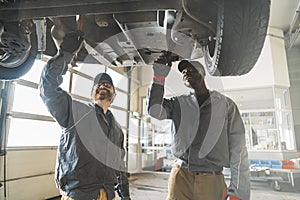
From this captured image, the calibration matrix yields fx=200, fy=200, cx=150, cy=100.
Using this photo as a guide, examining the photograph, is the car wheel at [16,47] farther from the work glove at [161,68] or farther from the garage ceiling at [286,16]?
the garage ceiling at [286,16]

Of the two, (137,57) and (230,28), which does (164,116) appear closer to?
(137,57)

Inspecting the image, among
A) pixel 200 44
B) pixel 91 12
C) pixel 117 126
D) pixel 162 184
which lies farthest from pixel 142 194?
pixel 91 12

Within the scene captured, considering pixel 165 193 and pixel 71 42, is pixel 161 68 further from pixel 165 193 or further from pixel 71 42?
pixel 165 193

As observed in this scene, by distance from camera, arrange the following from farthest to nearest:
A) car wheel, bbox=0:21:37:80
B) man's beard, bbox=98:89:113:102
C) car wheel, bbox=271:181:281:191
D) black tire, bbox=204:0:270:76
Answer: car wheel, bbox=271:181:281:191
man's beard, bbox=98:89:113:102
car wheel, bbox=0:21:37:80
black tire, bbox=204:0:270:76

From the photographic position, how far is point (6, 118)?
7.23ft

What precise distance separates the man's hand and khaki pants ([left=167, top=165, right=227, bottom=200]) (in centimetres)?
86

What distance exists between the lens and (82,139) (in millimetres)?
1100

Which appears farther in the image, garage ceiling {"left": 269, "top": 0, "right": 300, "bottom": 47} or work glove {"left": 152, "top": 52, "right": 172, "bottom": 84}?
garage ceiling {"left": 269, "top": 0, "right": 300, "bottom": 47}

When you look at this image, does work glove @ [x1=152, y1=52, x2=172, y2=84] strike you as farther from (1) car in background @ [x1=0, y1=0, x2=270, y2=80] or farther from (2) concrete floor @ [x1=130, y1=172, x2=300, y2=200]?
(2) concrete floor @ [x1=130, y1=172, x2=300, y2=200]

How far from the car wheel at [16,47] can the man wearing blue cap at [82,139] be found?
15 centimetres

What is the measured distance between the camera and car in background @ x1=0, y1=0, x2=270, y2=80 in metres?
0.68

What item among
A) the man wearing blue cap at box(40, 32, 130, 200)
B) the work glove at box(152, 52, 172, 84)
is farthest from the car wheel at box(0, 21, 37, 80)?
the work glove at box(152, 52, 172, 84)

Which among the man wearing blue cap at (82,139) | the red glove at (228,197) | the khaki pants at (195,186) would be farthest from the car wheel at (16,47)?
the red glove at (228,197)

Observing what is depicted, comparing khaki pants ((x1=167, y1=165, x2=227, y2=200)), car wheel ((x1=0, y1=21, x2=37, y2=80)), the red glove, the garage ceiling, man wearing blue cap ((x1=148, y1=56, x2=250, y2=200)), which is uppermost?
the garage ceiling
